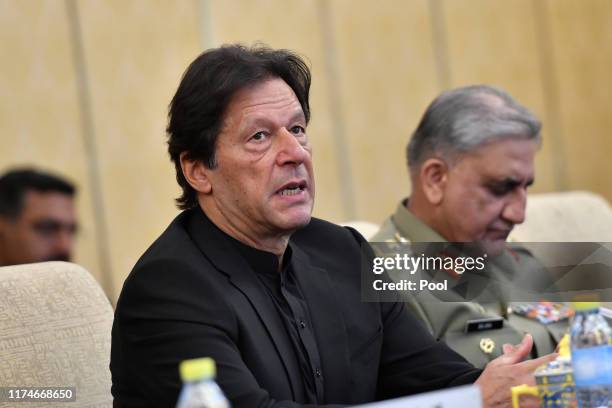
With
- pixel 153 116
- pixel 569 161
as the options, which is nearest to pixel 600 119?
pixel 569 161

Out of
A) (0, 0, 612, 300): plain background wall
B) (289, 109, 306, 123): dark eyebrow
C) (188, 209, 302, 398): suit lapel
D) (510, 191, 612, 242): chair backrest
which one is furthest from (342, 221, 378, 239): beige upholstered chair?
(0, 0, 612, 300): plain background wall

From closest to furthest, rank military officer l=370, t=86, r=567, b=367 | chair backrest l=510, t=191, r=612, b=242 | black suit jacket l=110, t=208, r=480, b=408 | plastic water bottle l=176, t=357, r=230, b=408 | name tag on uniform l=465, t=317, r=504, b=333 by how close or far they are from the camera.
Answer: plastic water bottle l=176, t=357, r=230, b=408 → black suit jacket l=110, t=208, r=480, b=408 → name tag on uniform l=465, t=317, r=504, b=333 → military officer l=370, t=86, r=567, b=367 → chair backrest l=510, t=191, r=612, b=242

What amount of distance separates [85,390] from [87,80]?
3.38 m

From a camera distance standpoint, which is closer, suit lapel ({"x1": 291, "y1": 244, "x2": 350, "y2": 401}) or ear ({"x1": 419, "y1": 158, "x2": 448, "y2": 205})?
suit lapel ({"x1": 291, "y1": 244, "x2": 350, "y2": 401})

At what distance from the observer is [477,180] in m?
3.12

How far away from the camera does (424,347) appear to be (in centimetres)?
247

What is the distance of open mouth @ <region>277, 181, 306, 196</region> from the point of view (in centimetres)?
226

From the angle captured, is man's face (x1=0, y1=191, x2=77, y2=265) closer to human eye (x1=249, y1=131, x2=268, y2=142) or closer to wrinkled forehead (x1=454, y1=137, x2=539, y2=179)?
wrinkled forehead (x1=454, y1=137, x2=539, y2=179)

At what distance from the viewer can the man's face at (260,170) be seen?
224cm

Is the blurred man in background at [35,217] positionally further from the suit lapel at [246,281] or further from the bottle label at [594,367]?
the bottle label at [594,367]

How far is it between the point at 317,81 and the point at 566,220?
106 inches

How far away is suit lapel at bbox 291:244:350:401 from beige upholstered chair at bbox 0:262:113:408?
504 millimetres

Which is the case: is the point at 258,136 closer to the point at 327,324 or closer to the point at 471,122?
the point at 327,324

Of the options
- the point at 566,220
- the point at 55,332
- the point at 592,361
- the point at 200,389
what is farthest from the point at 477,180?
the point at 200,389
